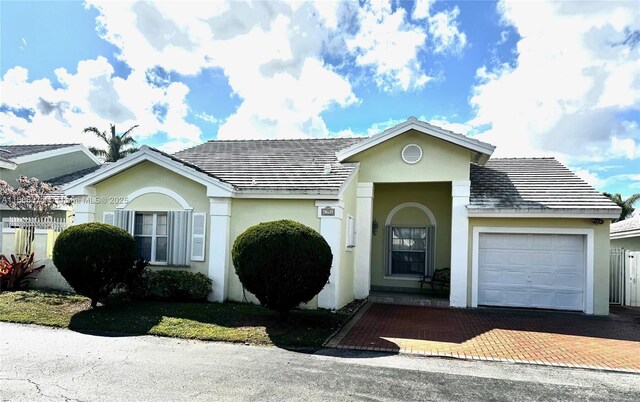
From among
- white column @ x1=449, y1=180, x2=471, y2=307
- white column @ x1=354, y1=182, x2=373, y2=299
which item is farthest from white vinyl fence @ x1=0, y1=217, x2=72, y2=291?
white column @ x1=449, y1=180, x2=471, y2=307

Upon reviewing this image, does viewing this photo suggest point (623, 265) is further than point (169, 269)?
Yes

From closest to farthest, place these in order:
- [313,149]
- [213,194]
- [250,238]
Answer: [250,238] < [213,194] < [313,149]

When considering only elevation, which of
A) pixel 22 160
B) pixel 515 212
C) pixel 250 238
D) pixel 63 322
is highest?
pixel 22 160

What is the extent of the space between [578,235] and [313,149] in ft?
30.1

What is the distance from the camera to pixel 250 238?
8.95 metres

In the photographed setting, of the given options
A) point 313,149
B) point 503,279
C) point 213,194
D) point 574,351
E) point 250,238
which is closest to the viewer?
point 574,351

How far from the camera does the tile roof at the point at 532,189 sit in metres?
12.0

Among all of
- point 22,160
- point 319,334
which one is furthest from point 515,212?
point 22,160

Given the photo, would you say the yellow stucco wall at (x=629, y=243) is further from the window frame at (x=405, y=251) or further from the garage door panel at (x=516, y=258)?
the window frame at (x=405, y=251)

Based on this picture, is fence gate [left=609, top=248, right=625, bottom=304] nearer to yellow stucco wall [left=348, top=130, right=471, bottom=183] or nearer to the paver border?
yellow stucco wall [left=348, top=130, right=471, bottom=183]

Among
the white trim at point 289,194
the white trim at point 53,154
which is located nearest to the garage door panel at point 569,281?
the white trim at point 289,194

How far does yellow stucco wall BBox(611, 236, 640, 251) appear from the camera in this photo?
1656 cm

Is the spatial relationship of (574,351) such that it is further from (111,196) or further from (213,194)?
(111,196)

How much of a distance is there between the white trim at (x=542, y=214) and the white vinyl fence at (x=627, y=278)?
12.7ft
